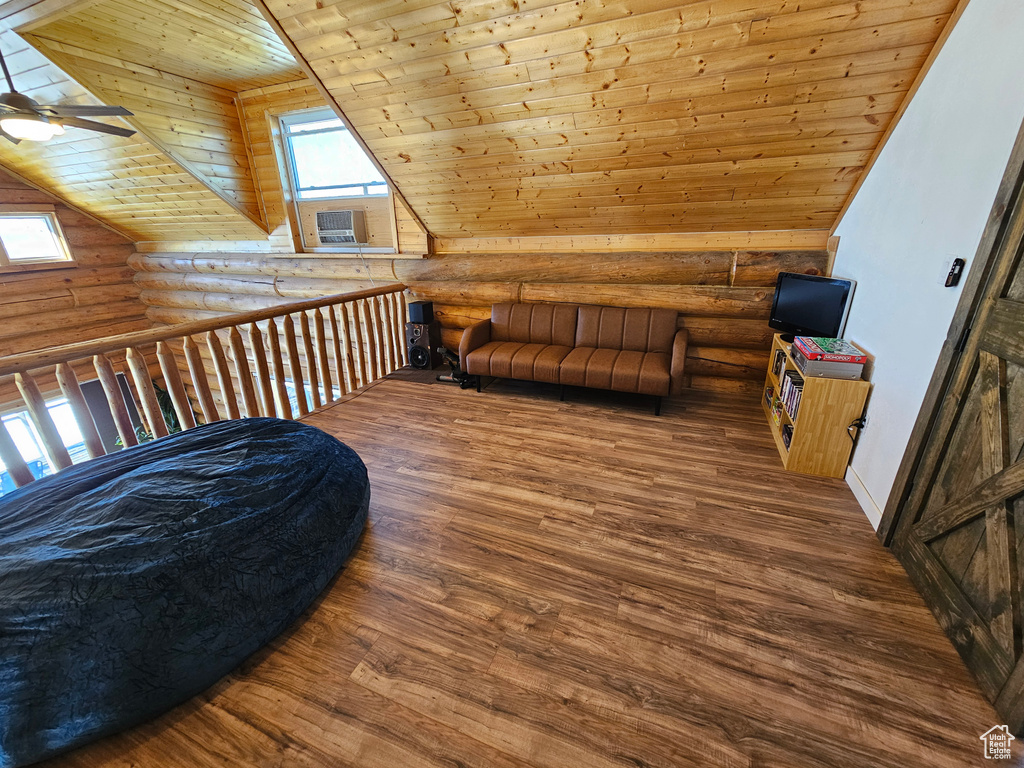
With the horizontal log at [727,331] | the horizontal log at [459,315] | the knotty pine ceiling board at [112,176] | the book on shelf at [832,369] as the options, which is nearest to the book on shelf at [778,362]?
the horizontal log at [727,331]

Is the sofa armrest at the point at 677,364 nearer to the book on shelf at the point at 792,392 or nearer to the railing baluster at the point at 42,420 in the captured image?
the book on shelf at the point at 792,392

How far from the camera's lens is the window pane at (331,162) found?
4809mm

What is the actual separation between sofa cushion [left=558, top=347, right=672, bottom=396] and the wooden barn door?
1.63 metres

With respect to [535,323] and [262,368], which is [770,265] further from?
[262,368]

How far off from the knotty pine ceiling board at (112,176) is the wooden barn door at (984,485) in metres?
6.41

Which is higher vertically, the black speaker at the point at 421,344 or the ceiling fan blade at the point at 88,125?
the ceiling fan blade at the point at 88,125

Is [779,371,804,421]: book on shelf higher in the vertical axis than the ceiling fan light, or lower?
lower

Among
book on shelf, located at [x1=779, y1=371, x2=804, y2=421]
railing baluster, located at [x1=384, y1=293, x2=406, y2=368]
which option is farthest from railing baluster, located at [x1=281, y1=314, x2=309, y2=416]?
book on shelf, located at [x1=779, y1=371, x2=804, y2=421]

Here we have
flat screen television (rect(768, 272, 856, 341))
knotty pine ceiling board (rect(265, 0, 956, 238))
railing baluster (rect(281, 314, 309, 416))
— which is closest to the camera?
knotty pine ceiling board (rect(265, 0, 956, 238))

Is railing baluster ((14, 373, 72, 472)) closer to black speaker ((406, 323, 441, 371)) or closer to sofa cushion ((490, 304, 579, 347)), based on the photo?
black speaker ((406, 323, 441, 371))

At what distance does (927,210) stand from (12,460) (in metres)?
4.51

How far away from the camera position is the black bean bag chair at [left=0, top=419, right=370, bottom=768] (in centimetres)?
117

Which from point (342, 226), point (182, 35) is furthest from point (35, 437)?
point (182, 35)

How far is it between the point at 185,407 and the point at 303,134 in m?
3.88
